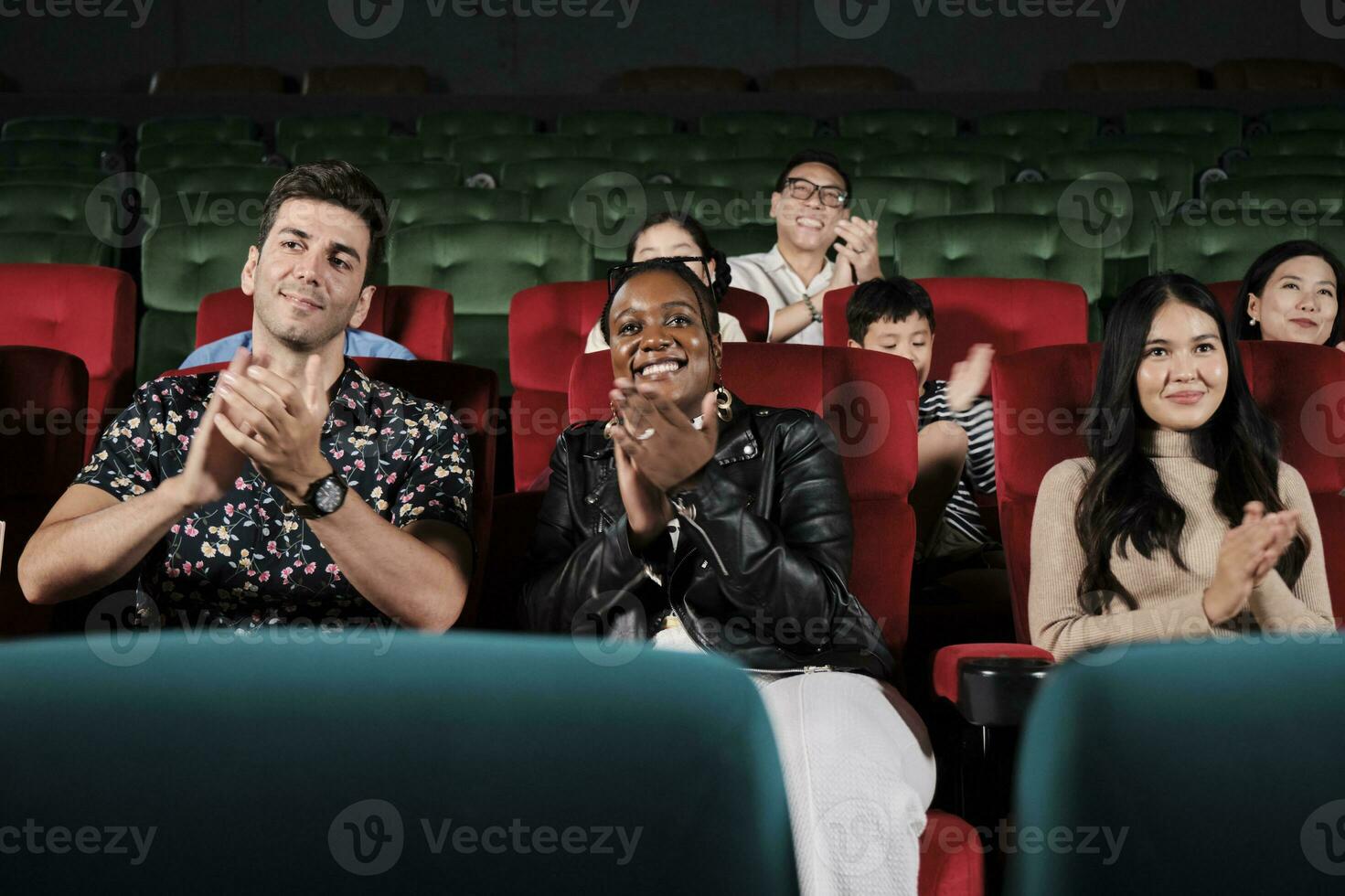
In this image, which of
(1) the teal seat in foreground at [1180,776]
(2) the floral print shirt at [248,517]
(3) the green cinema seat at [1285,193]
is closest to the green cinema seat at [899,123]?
(3) the green cinema seat at [1285,193]

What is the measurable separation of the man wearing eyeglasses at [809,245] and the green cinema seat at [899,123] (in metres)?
1.91

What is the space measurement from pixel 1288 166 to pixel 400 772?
12.3ft

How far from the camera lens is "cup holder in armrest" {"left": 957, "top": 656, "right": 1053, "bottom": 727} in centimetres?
91

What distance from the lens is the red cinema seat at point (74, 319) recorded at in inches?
78.5

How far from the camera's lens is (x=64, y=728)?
39 cm

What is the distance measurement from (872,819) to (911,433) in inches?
22.4

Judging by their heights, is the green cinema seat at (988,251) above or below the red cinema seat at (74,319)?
above

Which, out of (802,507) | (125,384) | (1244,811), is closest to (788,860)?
(1244,811)

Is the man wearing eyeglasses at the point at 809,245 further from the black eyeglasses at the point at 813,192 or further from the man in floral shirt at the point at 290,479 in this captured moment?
the man in floral shirt at the point at 290,479

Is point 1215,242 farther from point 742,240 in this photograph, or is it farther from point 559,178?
point 559,178

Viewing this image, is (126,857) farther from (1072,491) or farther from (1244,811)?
(1072,491)

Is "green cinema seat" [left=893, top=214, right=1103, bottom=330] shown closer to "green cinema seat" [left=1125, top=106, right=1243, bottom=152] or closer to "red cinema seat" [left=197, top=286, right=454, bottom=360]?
"red cinema seat" [left=197, top=286, right=454, bottom=360]

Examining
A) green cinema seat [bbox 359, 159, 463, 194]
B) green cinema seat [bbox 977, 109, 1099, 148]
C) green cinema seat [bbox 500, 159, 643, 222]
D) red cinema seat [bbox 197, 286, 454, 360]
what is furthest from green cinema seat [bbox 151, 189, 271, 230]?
green cinema seat [bbox 977, 109, 1099, 148]

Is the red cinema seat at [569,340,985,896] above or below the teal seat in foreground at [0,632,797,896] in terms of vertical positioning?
above
